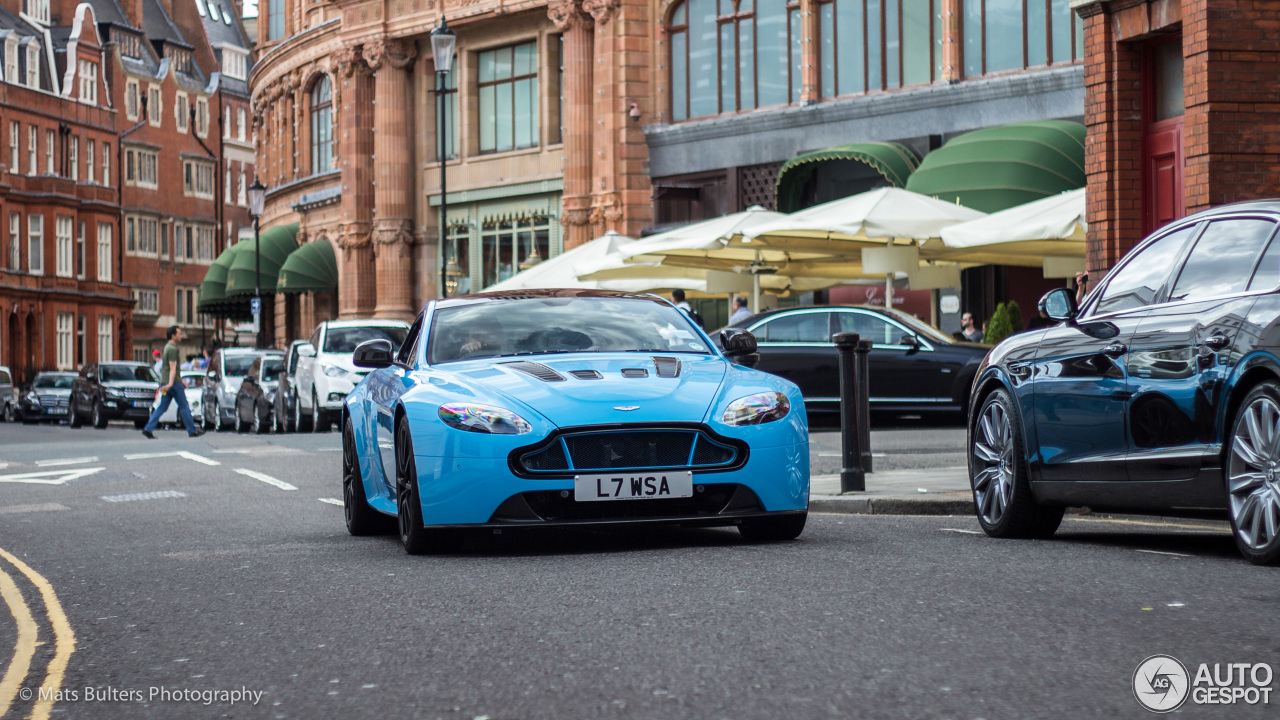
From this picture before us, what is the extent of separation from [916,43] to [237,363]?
47.5 ft

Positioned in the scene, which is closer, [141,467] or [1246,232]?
[1246,232]

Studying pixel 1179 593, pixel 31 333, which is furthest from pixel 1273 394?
pixel 31 333

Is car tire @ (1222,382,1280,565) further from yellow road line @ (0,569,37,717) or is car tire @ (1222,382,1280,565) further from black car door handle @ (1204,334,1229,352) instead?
yellow road line @ (0,569,37,717)

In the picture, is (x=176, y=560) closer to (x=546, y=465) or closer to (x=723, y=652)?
(x=546, y=465)

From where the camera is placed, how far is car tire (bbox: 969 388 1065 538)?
30.3 ft

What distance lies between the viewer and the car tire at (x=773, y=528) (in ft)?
30.1

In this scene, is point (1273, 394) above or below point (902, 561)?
above

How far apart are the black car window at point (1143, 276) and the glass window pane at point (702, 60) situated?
105 ft

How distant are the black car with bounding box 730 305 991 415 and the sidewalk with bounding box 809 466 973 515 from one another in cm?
837

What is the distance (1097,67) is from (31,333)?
6888cm

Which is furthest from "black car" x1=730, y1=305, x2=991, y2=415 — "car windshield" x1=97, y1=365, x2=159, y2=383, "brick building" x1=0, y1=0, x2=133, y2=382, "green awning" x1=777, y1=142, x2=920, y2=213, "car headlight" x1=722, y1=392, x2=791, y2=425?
"brick building" x1=0, y1=0, x2=133, y2=382

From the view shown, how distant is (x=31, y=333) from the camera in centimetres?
7938

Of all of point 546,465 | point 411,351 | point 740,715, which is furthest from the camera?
point 411,351

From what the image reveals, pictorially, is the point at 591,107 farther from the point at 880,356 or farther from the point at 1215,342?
the point at 1215,342
